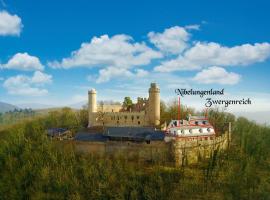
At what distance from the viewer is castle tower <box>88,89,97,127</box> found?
47.2m

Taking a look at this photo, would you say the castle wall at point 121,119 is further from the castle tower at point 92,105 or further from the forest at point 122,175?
the forest at point 122,175

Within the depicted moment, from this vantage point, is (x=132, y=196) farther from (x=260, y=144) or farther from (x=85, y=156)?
(x=260, y=144)

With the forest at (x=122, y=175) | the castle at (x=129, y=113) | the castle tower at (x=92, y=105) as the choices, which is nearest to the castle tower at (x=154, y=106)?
the castle at (x=129, y=113)

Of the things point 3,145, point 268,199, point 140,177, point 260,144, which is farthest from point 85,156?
point 260,144

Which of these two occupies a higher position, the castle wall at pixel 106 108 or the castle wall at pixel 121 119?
the castle wall at pixel 106 108

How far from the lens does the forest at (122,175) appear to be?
30.1 m

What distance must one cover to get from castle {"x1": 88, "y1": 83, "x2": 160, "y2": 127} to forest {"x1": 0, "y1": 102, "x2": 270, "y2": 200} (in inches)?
330

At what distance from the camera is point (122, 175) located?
3181 cm

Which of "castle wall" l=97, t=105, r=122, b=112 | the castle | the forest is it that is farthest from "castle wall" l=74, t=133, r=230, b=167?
"castle wall" l=97, t=105, r=122, b=112

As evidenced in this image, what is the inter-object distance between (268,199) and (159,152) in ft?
33.6

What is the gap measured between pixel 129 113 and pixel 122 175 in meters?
13.8

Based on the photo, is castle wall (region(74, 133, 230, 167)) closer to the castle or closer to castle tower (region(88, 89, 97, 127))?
the castle

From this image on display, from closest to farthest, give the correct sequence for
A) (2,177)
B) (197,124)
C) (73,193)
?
1. (73,193)
2. (197,124)
3. (2,177)

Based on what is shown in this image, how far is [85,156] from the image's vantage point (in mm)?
36094
